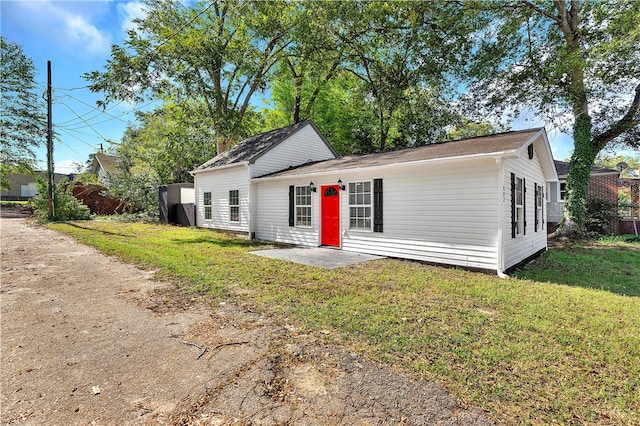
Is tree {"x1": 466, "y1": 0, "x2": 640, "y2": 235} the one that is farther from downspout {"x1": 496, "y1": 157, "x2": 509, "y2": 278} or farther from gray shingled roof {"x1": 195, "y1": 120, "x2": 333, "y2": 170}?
gray shingled roof {"x1": 195, "y1": 120, "x2": 333, "y2": 170}

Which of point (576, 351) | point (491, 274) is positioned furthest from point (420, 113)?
point (576, 351)

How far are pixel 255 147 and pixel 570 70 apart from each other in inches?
500

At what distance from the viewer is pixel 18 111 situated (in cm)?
2159

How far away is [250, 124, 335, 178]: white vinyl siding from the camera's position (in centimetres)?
1229

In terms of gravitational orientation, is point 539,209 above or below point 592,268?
above

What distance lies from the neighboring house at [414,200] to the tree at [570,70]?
365 centimetres

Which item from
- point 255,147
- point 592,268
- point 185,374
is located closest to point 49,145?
point 255,147

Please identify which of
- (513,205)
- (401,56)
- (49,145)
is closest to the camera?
(513,205)

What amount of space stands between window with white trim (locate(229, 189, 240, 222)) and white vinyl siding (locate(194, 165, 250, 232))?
69 millimetres

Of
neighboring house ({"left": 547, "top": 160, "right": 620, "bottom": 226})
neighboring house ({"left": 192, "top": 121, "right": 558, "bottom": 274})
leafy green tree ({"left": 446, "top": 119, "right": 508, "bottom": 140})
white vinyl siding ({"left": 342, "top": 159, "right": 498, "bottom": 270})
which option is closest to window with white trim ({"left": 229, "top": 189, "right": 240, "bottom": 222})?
neighboring house ({"left": 192, "top": 121, "right": 558, "bottom": 274})

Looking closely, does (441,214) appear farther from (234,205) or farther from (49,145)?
(49,145)

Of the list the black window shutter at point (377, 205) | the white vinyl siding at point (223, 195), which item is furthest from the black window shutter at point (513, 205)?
the white vinyl siding at point (223, 195)

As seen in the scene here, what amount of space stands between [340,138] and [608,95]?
13716 mm

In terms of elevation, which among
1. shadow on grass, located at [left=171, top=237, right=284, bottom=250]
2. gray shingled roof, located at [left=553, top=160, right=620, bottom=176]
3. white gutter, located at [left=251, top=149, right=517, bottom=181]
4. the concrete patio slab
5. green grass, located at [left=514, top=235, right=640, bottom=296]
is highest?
gray shingled roof, located at [left=553, top=160, right=620, bottom=176]
